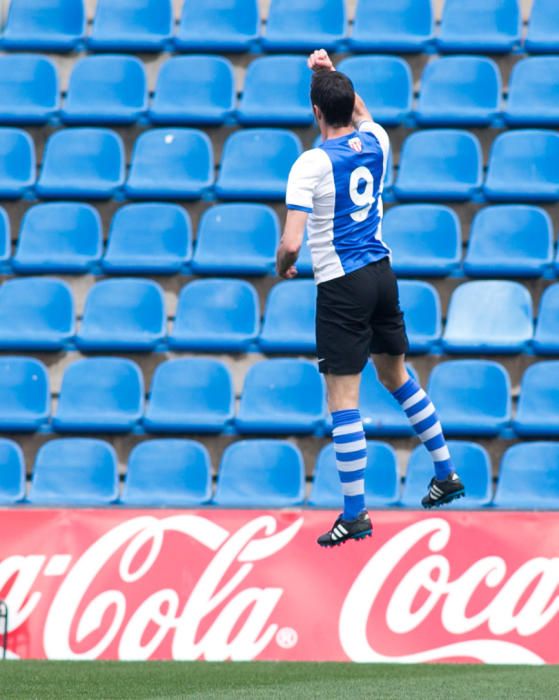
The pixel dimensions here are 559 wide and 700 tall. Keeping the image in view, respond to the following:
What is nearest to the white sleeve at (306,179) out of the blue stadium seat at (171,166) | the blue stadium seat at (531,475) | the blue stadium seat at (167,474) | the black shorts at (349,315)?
the black shorts at (349,315)

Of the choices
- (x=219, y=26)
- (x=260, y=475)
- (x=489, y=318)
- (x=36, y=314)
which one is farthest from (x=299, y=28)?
(x=260, y=475)

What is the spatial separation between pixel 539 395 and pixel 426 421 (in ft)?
9.25

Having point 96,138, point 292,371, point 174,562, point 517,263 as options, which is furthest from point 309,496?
point 96,138

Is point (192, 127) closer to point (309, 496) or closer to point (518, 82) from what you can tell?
point (518, 82)

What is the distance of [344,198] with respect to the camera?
5.54 m

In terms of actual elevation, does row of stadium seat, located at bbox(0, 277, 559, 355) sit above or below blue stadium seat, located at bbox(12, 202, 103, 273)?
below

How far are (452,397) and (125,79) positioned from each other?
11.1 ft

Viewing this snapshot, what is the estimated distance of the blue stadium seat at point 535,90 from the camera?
31.7 ft

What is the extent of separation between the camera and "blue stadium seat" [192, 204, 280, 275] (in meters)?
9.04

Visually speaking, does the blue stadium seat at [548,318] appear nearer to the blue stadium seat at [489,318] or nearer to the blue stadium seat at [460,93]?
the blue stadium seat at [489,318]

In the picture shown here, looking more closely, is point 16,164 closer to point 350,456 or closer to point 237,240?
point 237,240

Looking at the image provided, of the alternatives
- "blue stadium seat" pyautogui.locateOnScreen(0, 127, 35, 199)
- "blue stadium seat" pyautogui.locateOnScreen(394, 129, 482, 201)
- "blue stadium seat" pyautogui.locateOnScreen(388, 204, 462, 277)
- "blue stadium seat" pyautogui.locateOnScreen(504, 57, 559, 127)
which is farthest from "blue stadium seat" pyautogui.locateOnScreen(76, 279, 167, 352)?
"blue stadium seat" pyautogui.locateOnScreen(504, 57, 559, 127)

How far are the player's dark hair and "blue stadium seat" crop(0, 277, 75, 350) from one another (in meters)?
3.75

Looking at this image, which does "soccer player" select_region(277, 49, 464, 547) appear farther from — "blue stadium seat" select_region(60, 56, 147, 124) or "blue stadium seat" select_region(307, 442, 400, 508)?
"blue stadium seat" select_region(60, 56, 147, 124)
